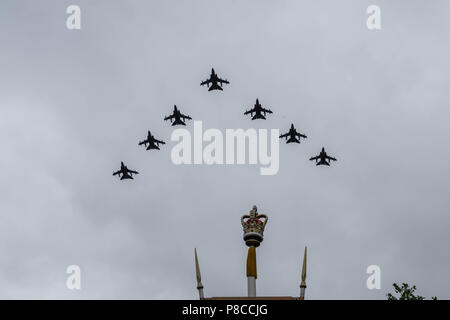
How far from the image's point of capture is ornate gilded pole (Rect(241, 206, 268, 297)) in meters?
32.7

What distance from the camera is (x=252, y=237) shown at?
113 feet

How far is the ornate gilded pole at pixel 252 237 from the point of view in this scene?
107ft
